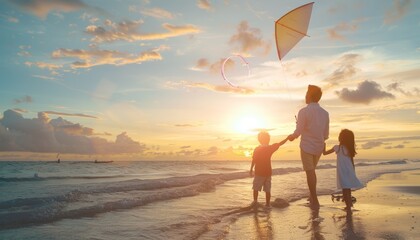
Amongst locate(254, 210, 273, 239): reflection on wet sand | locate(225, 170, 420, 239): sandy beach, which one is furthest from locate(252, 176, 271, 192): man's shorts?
locate(254, 210, 273, 239): reflection on wet sand

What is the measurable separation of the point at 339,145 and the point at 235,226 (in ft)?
11.1

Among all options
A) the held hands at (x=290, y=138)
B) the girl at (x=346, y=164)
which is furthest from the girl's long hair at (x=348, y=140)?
the held hands at (x=290, y=138)

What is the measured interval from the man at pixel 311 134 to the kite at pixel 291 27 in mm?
2162

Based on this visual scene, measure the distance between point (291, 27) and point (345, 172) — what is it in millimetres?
3996

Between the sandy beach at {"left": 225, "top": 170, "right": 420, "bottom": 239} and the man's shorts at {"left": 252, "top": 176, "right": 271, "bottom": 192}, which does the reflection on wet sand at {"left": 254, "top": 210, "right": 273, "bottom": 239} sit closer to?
the sandy beach at {"left": 225, "top": 170, "right": 420, "bottom": 239}

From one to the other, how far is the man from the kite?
7.09ft

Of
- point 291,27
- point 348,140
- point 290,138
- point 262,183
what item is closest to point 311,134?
point 290,138

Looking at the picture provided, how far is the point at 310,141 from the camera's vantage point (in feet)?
23.2

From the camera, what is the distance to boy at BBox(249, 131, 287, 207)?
8.59 meters

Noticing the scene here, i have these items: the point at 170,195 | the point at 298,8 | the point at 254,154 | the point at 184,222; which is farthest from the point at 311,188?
the point at 170,195

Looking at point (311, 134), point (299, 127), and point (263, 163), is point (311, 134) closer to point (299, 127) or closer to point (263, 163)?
point (299, 127)

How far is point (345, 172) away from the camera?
289 inches

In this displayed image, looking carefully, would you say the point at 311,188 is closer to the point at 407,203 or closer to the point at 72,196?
the point at 407,203

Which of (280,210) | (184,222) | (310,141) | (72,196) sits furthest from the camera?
(72,196)
